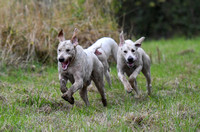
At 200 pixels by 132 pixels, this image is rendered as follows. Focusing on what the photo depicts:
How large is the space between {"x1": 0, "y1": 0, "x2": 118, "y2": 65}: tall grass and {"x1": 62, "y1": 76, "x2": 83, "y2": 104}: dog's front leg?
3.90m

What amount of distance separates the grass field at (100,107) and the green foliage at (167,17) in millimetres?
11975

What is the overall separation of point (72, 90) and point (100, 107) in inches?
42.8

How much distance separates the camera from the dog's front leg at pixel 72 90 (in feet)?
18.0

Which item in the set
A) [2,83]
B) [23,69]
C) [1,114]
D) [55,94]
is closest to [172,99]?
[55,94]

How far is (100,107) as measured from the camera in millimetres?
6484

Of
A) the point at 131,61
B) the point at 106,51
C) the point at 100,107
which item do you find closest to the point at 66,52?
the point at 100,107

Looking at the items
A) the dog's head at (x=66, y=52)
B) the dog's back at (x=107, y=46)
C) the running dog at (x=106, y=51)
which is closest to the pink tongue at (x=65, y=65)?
the dog's head at (x=66, y=52)

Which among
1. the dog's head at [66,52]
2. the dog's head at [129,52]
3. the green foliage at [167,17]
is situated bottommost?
the green foliage at [167,17]

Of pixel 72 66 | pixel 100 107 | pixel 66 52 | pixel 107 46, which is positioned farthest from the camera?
pixel 107 46

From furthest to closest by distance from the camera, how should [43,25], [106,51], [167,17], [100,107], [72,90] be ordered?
[167,17] < [43,25] < [106,51] < [100,107] < [72,90]

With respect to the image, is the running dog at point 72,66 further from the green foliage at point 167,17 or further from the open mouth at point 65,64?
the green foliage at point 167,17

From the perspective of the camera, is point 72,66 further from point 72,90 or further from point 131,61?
point 131,61

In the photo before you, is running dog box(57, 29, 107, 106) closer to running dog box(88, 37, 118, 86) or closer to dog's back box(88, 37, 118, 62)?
running dog box(88, 37, 118, 86)

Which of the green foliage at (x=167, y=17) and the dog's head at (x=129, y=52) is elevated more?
the dog's head at (x=129, y=52)
